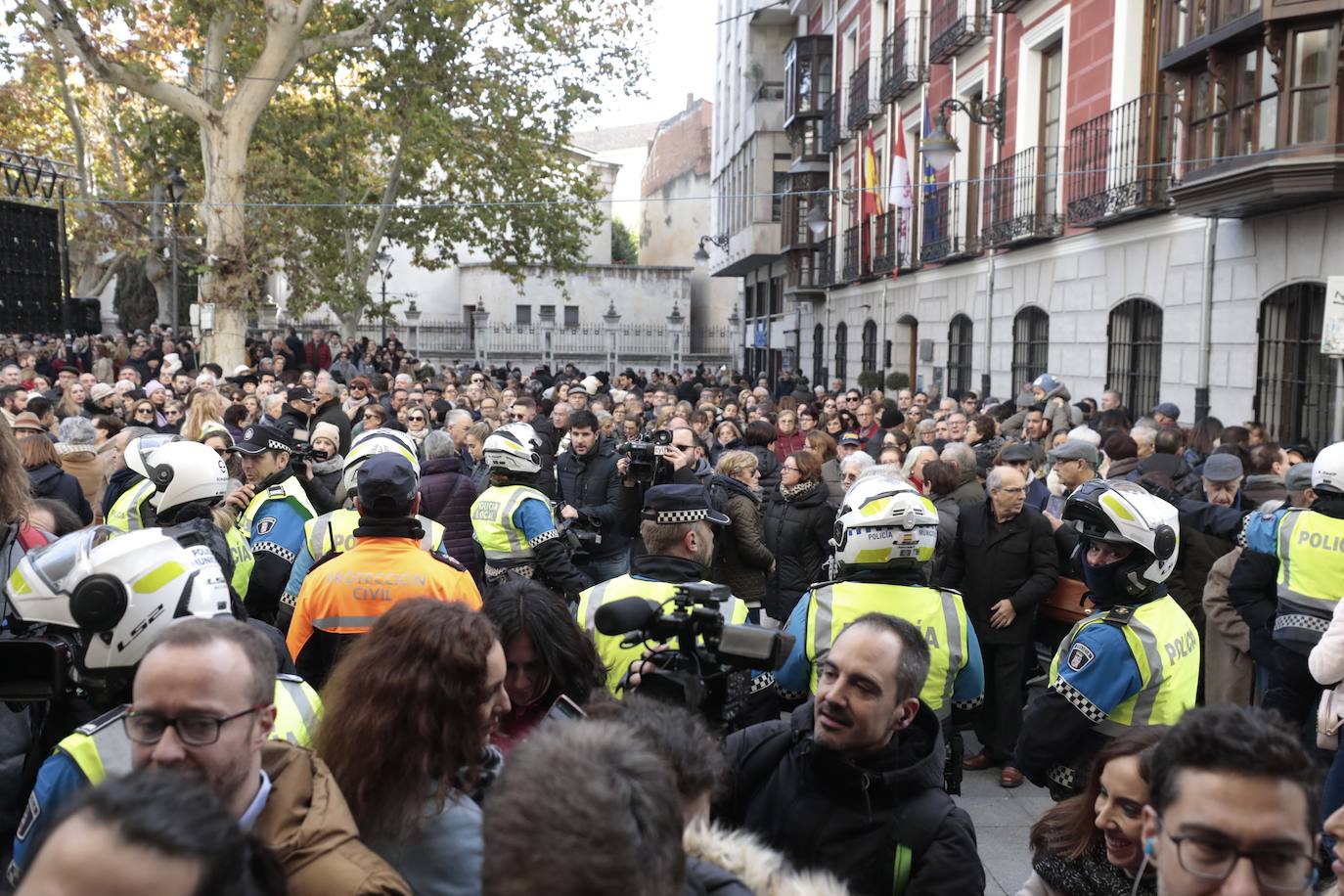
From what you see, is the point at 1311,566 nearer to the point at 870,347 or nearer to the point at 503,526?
the point at 503,526

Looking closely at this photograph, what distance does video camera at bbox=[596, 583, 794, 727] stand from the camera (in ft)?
9.30

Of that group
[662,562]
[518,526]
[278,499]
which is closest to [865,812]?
[662,562]

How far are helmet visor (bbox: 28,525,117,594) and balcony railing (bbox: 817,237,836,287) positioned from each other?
30384 mm

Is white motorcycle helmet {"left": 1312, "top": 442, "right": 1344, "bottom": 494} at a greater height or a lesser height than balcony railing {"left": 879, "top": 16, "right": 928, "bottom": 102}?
lesser

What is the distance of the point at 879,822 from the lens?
112 inches

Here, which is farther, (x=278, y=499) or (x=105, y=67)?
(x=105, y=67)

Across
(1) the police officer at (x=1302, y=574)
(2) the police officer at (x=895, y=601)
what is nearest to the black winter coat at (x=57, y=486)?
(2) the police officer at (x=895, y=601)

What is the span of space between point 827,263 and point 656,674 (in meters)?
31.2

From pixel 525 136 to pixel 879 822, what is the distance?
2571 cm

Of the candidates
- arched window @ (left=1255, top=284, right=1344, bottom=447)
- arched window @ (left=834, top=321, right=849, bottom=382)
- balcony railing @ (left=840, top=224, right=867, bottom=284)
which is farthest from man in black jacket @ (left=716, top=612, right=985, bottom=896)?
arched window @ (left=834, top=321, right=849, bottom=382)

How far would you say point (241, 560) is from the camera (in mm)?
5281

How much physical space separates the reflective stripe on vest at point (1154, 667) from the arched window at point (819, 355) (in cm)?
3066

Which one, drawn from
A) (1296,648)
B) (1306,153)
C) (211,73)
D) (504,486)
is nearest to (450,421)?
(504,486)

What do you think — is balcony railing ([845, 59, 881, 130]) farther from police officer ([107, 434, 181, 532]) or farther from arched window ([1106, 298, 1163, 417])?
police officer ([107, 434, 181, 532])
